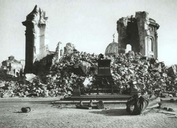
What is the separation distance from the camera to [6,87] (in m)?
18.4

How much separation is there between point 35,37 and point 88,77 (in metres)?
8.40

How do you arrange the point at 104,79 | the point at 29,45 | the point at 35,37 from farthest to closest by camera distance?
1. the point at 29,45
2. the point at 35,37
3. the point at 104,79

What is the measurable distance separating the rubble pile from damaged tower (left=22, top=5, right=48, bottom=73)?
334cm

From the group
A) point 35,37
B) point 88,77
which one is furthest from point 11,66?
point 88,77

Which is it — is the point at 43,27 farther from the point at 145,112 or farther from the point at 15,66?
the point at 145,112

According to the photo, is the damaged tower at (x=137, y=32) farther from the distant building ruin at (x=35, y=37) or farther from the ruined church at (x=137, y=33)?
the distant building ruin at (x=35, y=37)

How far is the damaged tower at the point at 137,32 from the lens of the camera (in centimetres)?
2747

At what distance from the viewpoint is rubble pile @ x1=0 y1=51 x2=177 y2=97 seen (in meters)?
17.5

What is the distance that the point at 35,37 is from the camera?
953 inches

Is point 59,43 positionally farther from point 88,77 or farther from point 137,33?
point 137,33

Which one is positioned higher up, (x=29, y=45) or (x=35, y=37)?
(x=35, y=37)

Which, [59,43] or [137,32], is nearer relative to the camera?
[59,43]

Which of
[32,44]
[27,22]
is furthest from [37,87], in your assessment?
[27,22]

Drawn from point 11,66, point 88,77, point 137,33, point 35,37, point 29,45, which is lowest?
point 88,77
